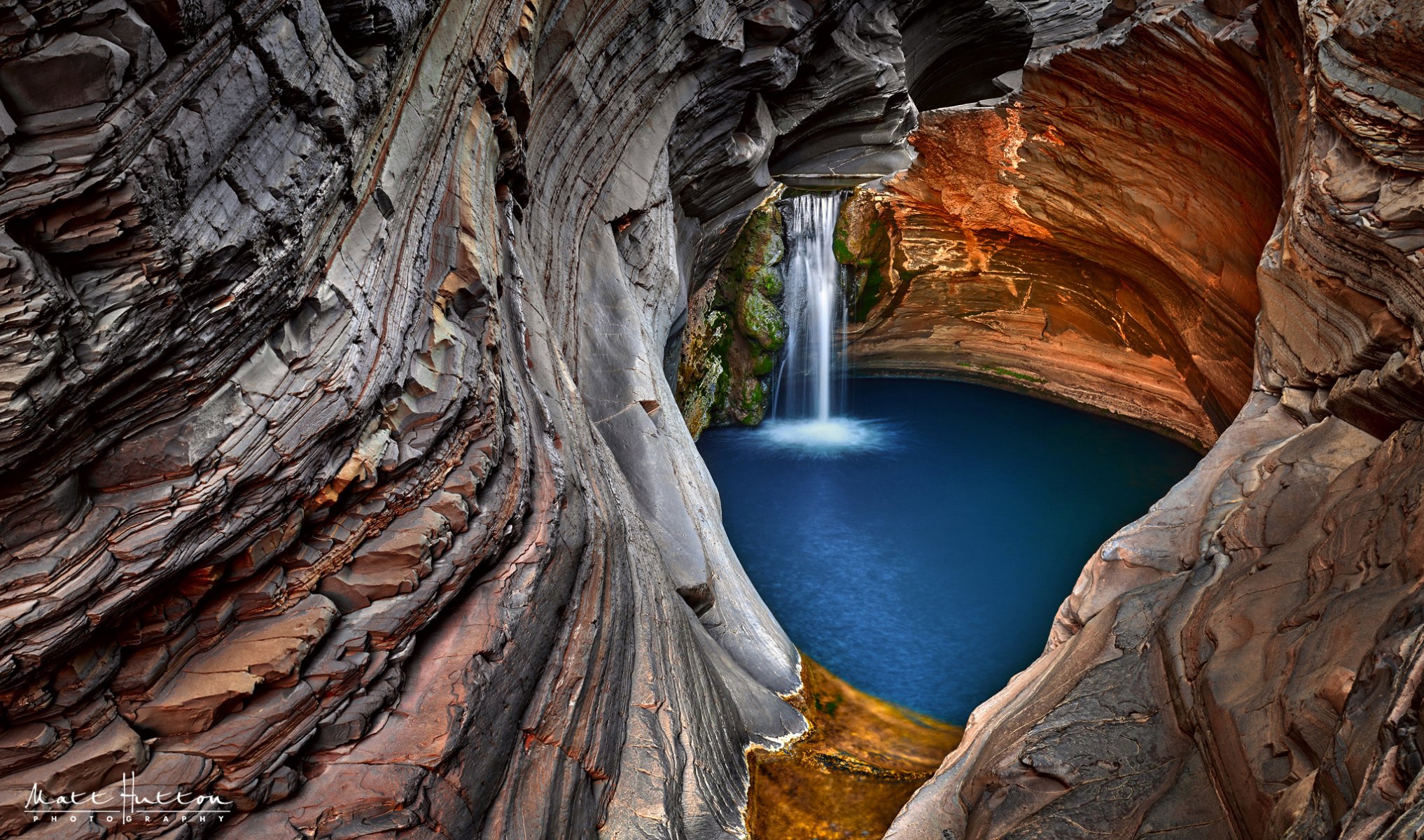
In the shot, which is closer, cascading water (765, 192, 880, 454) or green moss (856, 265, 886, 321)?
cascading water (765, 192, 880, 454)

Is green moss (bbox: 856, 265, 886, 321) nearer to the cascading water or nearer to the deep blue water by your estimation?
the cascading water

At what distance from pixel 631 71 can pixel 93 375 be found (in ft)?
22.8

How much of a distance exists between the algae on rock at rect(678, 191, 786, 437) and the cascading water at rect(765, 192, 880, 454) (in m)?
0.33

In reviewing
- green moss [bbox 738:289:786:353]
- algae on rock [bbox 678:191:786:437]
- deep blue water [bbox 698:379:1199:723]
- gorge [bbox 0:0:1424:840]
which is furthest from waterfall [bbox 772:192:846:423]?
gorge [bbox 0:0:1424:840]

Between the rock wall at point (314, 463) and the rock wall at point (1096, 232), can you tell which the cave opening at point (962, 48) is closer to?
the rock wall at point (1096, 232)

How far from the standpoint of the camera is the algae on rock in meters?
Answer: 15.3

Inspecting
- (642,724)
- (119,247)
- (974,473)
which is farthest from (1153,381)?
(119,247)

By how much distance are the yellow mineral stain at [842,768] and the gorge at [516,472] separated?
8 cm

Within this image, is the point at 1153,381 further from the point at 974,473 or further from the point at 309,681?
the point at 309,681

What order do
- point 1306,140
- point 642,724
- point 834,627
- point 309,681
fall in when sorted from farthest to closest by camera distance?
1. point 834,627
2. point 1306,140
3. point 642,724
4. point 309,681

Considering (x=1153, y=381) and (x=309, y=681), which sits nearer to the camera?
(x=309, y=681)

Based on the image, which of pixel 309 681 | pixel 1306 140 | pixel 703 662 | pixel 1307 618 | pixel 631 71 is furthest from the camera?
pixel 631 71

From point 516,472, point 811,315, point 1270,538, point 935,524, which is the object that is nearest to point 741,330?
point 811,315

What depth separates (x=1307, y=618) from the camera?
466cm
